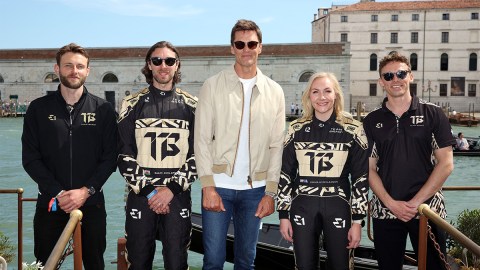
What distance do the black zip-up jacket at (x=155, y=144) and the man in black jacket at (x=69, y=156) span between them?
23cm

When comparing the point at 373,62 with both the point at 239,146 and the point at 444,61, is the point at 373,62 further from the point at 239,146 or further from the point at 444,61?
the point at 239,146

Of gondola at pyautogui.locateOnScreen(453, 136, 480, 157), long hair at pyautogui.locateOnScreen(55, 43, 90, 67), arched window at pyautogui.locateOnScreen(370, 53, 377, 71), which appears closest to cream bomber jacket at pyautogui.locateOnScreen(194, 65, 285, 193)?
long hair at pyautogui.locateOnScreen(55, 43, 90, 67)

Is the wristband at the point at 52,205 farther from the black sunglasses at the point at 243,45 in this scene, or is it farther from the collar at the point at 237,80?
the black sunglasses at the point at 243,45

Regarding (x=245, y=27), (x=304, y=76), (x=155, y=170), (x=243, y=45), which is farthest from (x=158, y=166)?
(x=304, y=76)

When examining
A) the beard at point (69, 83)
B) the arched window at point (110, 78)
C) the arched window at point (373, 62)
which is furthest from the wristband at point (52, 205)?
the arched window at point (373, 62)

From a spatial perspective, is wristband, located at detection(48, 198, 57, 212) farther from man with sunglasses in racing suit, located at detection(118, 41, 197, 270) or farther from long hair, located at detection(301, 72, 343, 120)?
long hair, located at detection(301, 72, 343, 120)

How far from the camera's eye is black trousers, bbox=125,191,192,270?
149 inches

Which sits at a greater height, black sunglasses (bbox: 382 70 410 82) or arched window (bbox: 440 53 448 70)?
arched window (bbox: 440 53 448 70)

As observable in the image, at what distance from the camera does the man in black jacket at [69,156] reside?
390cm

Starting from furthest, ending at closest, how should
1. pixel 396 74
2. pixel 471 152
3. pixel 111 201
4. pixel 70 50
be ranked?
1. pixel 471 152
2. pixel 111 201
3. pixel 70 50
4. pixel 396 74

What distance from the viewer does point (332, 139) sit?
3.75 meters

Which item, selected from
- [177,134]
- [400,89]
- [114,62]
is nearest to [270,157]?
[177,134]

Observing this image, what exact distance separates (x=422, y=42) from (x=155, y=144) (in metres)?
59.1

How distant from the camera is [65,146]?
12.9 ft
